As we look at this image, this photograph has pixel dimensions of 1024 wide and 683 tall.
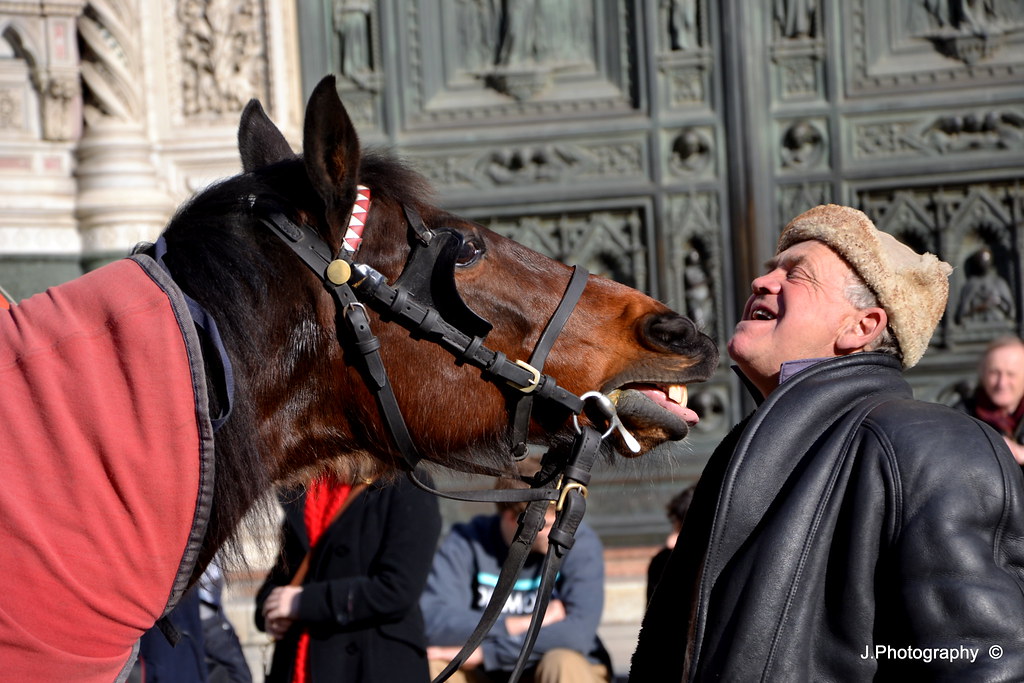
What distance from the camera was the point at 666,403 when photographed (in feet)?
6.79

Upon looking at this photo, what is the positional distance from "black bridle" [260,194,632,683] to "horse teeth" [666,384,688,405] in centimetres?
13

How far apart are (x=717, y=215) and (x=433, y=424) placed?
3975mm

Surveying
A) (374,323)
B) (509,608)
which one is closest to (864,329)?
(374,323)

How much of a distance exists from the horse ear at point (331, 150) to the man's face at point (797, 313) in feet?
2.28

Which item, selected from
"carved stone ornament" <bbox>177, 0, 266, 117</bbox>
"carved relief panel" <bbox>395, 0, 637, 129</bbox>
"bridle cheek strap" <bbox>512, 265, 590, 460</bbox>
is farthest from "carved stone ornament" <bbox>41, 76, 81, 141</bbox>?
"bridle cheek strap" <bbox>512, 265, 590, 460</bbox>

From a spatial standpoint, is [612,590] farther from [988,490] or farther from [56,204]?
[988,490]

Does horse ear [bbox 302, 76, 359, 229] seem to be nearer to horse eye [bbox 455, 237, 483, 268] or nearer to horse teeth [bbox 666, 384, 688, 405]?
horse eye [bbox 455, 237, 483, 268]

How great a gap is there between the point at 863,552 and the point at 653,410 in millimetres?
527

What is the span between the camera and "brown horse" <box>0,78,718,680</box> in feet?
5.61

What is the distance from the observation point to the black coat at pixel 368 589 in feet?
10.9

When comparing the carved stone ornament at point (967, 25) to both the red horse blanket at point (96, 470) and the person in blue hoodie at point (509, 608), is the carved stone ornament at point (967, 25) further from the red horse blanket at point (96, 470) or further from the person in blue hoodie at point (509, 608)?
the red horse blanket at point (96, 470)

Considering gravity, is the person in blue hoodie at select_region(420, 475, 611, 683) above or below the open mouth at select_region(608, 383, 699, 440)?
below

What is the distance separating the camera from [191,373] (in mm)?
1604

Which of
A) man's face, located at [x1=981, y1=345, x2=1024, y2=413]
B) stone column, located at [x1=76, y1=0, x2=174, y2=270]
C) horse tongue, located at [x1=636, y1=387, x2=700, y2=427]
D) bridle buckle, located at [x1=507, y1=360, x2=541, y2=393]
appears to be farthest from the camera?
stone column, located at [x1=76, y1=0, x2=174, y2=270]
